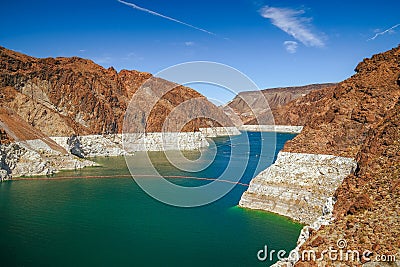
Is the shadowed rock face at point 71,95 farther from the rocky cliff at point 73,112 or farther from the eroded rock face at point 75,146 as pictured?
the eroded rock face at point 75,146

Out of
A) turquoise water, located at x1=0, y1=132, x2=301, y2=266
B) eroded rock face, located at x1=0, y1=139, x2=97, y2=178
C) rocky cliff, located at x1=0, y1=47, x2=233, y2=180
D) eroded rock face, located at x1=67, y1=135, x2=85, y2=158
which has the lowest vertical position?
turquoise water, located at x1=0, y1=132, x2=301, y2=266

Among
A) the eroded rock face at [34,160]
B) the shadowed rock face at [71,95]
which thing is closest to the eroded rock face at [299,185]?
the eroded rock face at [34,160]

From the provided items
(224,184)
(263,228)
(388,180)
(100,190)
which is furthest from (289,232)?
(100,190)

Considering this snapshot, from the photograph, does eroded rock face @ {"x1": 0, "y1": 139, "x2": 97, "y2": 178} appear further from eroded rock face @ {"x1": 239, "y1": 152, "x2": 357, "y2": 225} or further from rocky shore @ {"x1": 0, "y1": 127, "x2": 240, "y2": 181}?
eroded rock face @ {"x1": 239, "y1": 152, "x2": 357, "y2": 225}

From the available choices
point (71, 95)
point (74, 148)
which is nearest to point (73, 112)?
point (71, 95)

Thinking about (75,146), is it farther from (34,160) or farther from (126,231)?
(126,231)

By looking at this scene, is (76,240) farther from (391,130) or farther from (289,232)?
(391,130)

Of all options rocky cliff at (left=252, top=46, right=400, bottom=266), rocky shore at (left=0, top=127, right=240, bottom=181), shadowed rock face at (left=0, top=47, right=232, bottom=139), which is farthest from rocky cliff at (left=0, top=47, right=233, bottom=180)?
rocky cliff at (left=252, top=46, right=400, bottom=266)
